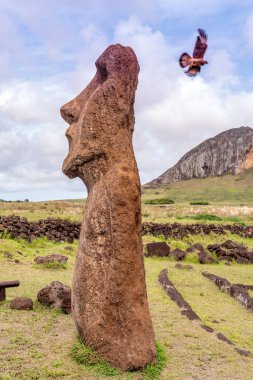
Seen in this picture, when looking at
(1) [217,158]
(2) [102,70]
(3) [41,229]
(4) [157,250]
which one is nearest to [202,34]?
(2) [102,70]

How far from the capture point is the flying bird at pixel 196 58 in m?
10.1

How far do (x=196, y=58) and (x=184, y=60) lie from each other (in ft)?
0.93

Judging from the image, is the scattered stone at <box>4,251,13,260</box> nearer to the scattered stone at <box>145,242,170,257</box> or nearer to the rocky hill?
the scattered stone at <box>145,242,170,257</box>

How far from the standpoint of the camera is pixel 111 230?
6078mm

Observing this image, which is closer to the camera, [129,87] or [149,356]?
[149,356]

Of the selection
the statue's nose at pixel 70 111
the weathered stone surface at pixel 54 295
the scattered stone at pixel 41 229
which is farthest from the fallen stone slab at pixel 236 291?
the scattered stone at pixel 41 229

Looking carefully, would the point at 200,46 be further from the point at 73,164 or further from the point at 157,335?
the point at 157,335

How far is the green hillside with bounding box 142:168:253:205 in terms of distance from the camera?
7825cm

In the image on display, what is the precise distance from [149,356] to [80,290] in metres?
1.31

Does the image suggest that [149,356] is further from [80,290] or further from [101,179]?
[101,179]

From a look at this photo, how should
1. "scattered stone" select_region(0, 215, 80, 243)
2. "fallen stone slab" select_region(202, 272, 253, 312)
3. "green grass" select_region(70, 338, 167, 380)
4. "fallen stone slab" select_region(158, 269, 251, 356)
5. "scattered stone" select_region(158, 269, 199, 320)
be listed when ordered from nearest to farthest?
"green grass" select_region(70, 338, 167, 380) → "fallen stone slab" select_region(158, 269, 251, 356) → "scattered stone" select_region(158, 269, 199, 320) → "fallen stone slab" select_region(202, 272, 253, 312) → "scattered stone" select_region(0, 215, 80, 243)

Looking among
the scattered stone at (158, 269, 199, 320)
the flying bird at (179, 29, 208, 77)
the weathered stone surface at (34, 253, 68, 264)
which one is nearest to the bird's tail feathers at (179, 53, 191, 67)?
the flying bird at (179, 29, 208, 77)

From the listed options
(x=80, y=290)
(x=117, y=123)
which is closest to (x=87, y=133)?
(x=117, y=123)

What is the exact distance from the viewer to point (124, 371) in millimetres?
5824
